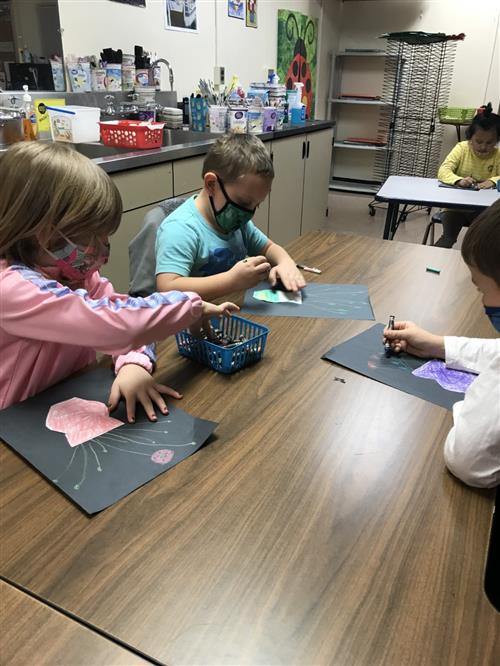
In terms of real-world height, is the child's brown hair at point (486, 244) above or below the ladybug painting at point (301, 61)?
below

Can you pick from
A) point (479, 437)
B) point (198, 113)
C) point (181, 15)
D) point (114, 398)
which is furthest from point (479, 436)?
point (181, 15)

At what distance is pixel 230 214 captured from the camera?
143 cm

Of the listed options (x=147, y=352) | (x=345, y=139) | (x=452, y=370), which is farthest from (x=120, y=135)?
(x=345, y=139)

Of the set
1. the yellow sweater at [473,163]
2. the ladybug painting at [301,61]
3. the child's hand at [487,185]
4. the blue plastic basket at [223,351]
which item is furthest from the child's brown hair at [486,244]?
the ladybug painting at [301,61]

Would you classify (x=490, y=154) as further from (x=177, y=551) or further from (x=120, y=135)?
(x=177, y=551)

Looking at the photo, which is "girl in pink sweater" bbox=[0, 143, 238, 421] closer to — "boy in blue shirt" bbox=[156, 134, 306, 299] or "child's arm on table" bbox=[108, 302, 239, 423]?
"child's arm on table" bbox=[108, 302, 239, 423]

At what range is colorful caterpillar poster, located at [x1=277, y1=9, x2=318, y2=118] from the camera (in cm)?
455

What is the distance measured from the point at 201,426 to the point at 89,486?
0.63 ft

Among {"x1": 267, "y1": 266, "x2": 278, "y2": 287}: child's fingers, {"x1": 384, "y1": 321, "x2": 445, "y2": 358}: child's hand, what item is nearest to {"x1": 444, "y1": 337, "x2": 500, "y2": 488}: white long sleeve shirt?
{"x1": 384, "y1": 321, "x2": 445, "y2": 358}: child's hand

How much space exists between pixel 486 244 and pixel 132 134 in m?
1.95

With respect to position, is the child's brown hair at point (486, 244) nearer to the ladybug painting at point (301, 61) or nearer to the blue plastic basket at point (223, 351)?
the blue plastic basket at point (223, 351)

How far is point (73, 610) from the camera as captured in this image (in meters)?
0.53

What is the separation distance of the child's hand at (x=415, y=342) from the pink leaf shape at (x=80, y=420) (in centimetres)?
57

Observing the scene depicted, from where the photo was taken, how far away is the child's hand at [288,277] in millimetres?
1391
